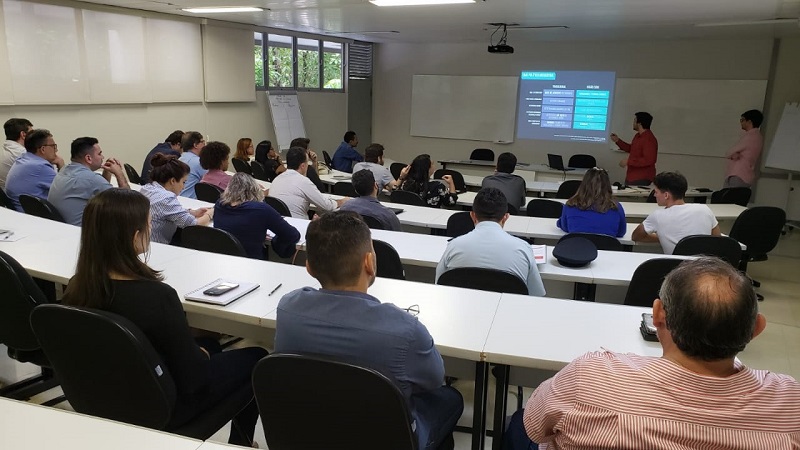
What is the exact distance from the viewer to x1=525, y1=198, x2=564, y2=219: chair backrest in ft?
17.3

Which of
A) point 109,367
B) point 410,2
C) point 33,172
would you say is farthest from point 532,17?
point 109,367

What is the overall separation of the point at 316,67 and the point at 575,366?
9958mm

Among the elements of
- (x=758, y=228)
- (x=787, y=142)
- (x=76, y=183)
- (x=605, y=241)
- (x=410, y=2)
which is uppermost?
(x=410, y=2)

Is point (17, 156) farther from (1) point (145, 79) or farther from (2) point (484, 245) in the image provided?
(2) point (484, 245)

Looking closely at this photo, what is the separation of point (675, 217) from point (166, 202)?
341 centimetres

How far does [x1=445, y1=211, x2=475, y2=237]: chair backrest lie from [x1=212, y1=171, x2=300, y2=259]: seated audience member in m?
1.31

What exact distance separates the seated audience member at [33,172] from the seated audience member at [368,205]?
98.7 inches

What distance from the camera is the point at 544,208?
5.30 metres

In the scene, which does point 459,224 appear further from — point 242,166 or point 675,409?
point 242,166

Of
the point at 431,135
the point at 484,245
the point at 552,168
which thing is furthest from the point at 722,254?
the point at 431,135

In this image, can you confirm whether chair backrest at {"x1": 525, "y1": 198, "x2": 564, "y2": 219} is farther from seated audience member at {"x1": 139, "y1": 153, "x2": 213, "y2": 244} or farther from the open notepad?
the open notepad

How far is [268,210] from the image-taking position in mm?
3467

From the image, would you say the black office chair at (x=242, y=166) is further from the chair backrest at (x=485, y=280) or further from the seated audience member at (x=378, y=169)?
the chair backrest at (x=485, y=280)

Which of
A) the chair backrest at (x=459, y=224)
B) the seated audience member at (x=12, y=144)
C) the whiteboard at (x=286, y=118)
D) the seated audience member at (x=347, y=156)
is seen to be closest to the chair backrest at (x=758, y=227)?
the chair backrest at (x=459, y=224)
